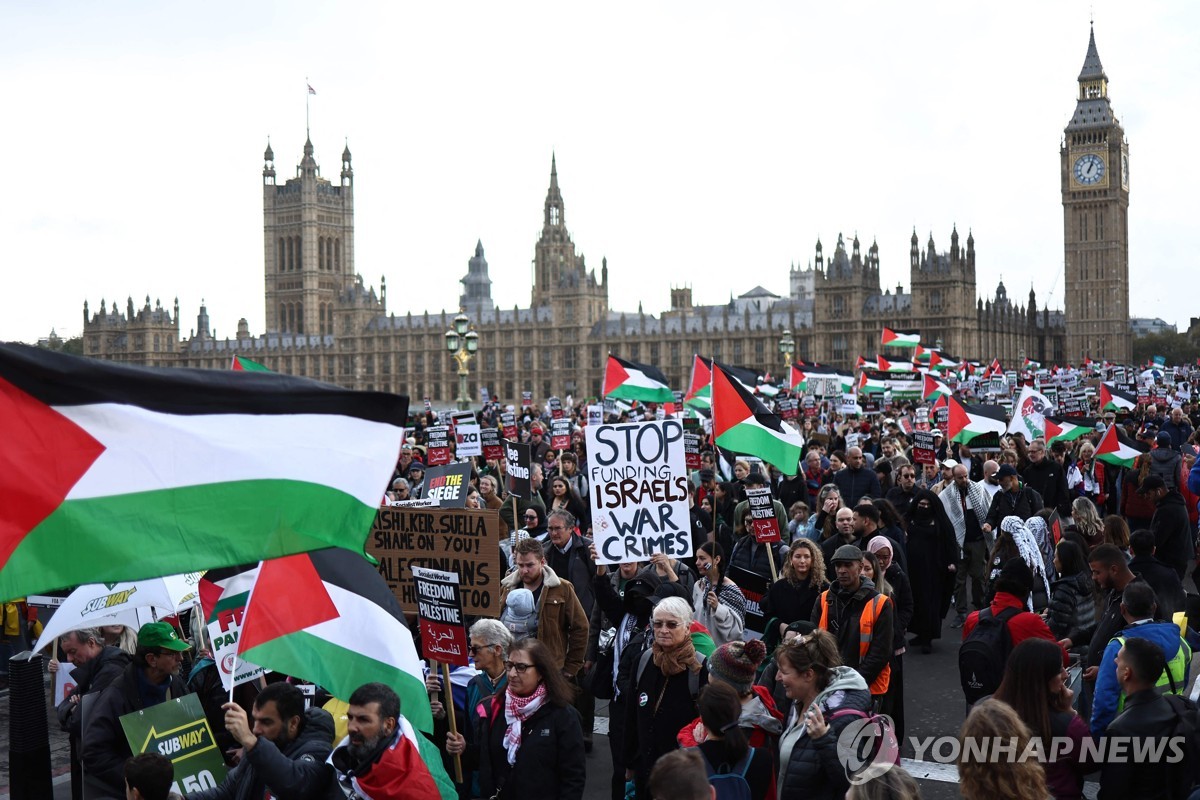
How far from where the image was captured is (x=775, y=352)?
76.4 metres

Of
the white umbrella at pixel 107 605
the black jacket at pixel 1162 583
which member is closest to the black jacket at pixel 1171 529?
the black jacket at pixel 1162 583

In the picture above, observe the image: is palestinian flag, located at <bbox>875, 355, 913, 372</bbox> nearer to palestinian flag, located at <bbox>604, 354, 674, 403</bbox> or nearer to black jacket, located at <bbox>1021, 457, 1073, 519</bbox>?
palestinian flag, located at <bbox>604, 354, 674, 403</bbox>

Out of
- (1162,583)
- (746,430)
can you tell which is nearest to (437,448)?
(746,430)

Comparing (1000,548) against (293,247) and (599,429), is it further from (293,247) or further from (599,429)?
(293,247)

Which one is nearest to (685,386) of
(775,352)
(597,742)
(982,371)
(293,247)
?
(775,352)

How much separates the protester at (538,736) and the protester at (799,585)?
2.19 m

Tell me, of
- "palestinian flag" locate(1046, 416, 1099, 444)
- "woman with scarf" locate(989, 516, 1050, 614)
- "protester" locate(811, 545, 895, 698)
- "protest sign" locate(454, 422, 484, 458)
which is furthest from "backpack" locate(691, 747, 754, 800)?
"palestinian flag" locate(1046, 416, 1099, 444)

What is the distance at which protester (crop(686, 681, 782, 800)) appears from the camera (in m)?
4.37

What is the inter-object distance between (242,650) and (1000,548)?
16.2ft

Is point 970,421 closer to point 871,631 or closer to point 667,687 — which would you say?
point 871,631

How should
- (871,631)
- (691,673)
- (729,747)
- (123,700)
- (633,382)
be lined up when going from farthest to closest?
(633,382)
(871,631)
(123,700)
(691,673)
(729,747)

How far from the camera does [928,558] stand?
10039 mm

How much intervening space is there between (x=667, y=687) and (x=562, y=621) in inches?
57.4

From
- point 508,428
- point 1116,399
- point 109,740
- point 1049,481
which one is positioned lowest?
point 109,740
